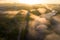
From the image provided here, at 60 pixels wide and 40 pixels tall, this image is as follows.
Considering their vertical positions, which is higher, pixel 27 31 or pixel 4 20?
pixel 4 20

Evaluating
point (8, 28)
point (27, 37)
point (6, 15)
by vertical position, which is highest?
point (6, 15)

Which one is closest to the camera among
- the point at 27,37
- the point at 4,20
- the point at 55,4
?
the point at 27,37

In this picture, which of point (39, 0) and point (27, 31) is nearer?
point (27, 31)

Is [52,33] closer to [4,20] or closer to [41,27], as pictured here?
[41,27]

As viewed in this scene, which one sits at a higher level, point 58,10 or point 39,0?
point 39,0

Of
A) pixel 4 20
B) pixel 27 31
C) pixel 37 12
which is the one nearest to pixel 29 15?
pixel 37 12

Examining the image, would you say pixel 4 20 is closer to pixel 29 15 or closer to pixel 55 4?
pixel 29 15

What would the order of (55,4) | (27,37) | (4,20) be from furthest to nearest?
(55,4) < (4,20) < (27,37)

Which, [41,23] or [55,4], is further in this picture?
[55,4]

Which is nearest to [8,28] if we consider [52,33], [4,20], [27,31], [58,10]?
[4,20]
